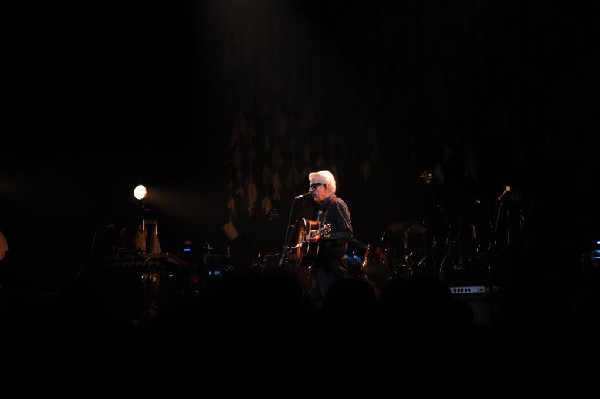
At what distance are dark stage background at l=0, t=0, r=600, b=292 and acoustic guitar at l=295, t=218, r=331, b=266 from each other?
159 inches

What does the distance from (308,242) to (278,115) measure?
550 cm

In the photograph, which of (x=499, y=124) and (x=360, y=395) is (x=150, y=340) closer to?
(x=360, y=395)

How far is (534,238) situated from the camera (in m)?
5.43

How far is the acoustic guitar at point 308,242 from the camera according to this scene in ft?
23.8

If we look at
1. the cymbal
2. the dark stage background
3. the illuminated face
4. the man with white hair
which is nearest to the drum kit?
the cymbal

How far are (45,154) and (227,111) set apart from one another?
3.74 m

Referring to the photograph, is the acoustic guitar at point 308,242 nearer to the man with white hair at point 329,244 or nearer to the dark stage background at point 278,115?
the man with white hair at point 329,244

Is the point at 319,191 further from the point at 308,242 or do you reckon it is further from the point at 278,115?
the point at 278,115

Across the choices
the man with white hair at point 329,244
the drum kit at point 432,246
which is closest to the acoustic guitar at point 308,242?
the man with white hair at point 329,244

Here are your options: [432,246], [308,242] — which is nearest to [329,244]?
[308,242]

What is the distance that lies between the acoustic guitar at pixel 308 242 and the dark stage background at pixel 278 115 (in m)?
4.05

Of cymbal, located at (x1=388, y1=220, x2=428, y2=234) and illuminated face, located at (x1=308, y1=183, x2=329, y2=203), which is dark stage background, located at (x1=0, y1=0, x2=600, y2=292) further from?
illuminated face, located at (x1=308, y1=183, x2=329, y2=203)

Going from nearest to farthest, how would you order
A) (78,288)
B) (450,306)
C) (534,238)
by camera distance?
(450,306), (78,288), (534,238)

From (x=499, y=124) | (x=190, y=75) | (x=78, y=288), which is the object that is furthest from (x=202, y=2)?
(x=78, y=288)
